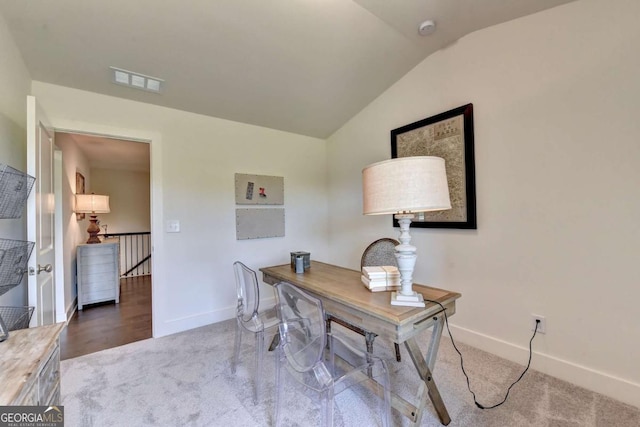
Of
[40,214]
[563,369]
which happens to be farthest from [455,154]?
[40,214]

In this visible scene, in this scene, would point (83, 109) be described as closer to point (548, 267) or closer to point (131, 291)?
point (131, 291)

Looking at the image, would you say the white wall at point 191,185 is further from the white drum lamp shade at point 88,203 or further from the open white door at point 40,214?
the white drum lamp shade at point 88,203

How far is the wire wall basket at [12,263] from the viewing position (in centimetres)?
131

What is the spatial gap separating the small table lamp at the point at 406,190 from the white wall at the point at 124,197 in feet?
19.0

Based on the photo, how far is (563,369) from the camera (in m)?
1.93

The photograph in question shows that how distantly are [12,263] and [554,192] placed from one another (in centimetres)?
333

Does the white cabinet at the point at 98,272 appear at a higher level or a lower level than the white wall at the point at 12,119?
lower

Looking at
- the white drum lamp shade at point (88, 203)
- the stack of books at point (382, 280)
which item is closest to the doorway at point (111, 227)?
the white drum lamp shade at point (88, 203)

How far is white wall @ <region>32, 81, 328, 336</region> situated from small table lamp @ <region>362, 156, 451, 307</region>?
7.16 feet

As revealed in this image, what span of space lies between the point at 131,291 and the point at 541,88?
5767mm

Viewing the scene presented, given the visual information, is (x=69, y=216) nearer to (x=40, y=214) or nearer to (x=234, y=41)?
(x=40, y=214)

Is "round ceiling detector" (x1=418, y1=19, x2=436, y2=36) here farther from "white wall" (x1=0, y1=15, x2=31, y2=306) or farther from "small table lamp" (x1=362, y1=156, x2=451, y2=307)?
"white wall" (x1=0, y1=15, x2=31, y2=306)

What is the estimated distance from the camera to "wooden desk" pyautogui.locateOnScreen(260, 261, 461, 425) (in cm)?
128

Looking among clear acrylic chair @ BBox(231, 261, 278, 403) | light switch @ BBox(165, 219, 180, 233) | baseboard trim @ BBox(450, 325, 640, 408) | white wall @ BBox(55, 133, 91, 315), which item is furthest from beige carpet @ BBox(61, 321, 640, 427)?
white wall @ BBox(55, 133, 91, 315)
